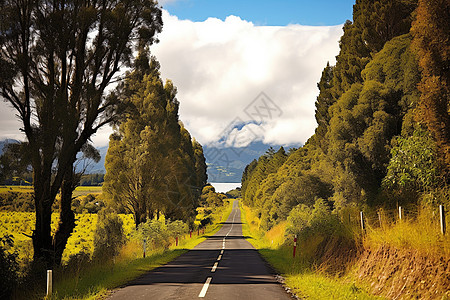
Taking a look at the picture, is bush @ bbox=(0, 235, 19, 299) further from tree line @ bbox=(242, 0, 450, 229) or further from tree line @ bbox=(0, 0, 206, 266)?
tree line @ bbox=(242, 0, 450, 229)

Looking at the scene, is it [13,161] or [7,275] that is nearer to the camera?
[7,275]

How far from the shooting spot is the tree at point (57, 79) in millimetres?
14453

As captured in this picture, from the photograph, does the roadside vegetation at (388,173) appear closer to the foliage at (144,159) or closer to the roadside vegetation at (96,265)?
the roadside vegetation at (96,265)

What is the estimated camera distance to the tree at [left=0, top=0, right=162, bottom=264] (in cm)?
1445

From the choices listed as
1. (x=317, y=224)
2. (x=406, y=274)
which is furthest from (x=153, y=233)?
(x=406, y=274)

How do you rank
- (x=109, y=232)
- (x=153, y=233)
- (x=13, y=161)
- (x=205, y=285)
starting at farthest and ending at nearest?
(x=153, y=233), (x=109, y=232), (x=13, y=161), (x=205, y=285)

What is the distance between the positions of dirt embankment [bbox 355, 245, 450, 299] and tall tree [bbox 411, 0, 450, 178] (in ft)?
15.5

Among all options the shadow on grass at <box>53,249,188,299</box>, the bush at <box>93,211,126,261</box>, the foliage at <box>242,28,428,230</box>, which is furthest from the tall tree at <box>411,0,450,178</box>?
the bush at <box>93,211,126,261</box>

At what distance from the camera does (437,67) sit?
12.7 m

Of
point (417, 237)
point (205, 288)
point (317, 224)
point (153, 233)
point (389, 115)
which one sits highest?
point (389, 115)

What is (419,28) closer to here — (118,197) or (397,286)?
(397,286)

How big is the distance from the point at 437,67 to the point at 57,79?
49.1 feet

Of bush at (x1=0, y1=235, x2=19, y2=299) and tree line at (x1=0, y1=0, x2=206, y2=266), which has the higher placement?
tree line at (x1=0, y1=0, x2=206, y2=266)

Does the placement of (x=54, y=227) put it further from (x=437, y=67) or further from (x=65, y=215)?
(x=437, y=67)
